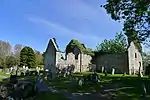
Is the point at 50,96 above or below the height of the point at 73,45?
below

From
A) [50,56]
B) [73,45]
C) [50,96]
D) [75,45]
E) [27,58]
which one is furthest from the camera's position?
[27,58]

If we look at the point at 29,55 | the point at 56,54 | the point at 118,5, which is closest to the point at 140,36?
the point at 118,5

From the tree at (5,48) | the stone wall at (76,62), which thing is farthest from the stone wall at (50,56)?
the tree at (5,48)

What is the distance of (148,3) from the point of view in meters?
25.7

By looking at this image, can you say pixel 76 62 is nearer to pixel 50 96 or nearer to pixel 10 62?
pixel 10 62

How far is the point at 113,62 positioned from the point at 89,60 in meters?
6.17

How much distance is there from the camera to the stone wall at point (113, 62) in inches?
2341

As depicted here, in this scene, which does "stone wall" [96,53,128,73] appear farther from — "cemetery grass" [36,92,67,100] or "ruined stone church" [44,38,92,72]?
"cemetery grass" [36,92,67,100]

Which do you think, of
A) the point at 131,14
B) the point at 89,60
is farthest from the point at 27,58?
the point at 131,14

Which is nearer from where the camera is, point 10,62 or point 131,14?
point 131,14

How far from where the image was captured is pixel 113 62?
2395 inches

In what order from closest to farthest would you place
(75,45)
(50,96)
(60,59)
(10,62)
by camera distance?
1. (50,96)
2. (60,59)
3. (75,45)
4. (10,62)

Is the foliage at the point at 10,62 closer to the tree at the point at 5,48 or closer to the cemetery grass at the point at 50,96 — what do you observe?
the tree at the point at 5,48

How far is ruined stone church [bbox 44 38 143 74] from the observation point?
54.1 metres
